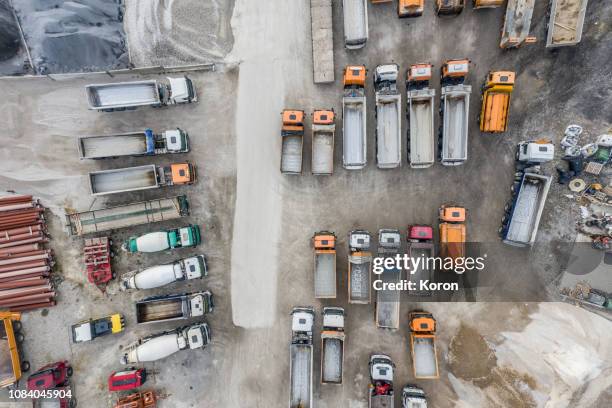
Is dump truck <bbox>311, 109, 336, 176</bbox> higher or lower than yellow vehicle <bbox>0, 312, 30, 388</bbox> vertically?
higher

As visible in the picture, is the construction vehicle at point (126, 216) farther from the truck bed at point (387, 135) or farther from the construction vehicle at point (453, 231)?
the construction vehicle at point (453, 231)

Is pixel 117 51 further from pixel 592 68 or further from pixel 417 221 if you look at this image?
pixel 592 68

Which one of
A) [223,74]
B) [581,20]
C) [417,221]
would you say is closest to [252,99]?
[223,74]

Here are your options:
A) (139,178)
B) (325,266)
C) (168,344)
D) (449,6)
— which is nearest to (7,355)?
(168,344)

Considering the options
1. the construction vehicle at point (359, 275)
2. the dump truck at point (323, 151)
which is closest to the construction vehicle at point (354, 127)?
the dump truck at point (323, 151)

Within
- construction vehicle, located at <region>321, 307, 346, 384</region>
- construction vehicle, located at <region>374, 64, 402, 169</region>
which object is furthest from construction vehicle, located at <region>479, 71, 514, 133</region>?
construction vehicle, located at <region>321, 307, 346, 384</region>

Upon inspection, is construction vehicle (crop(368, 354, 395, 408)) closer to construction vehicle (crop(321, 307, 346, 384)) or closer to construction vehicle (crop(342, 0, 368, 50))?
construction vehicle (crop(321, 307, 346, 384))
